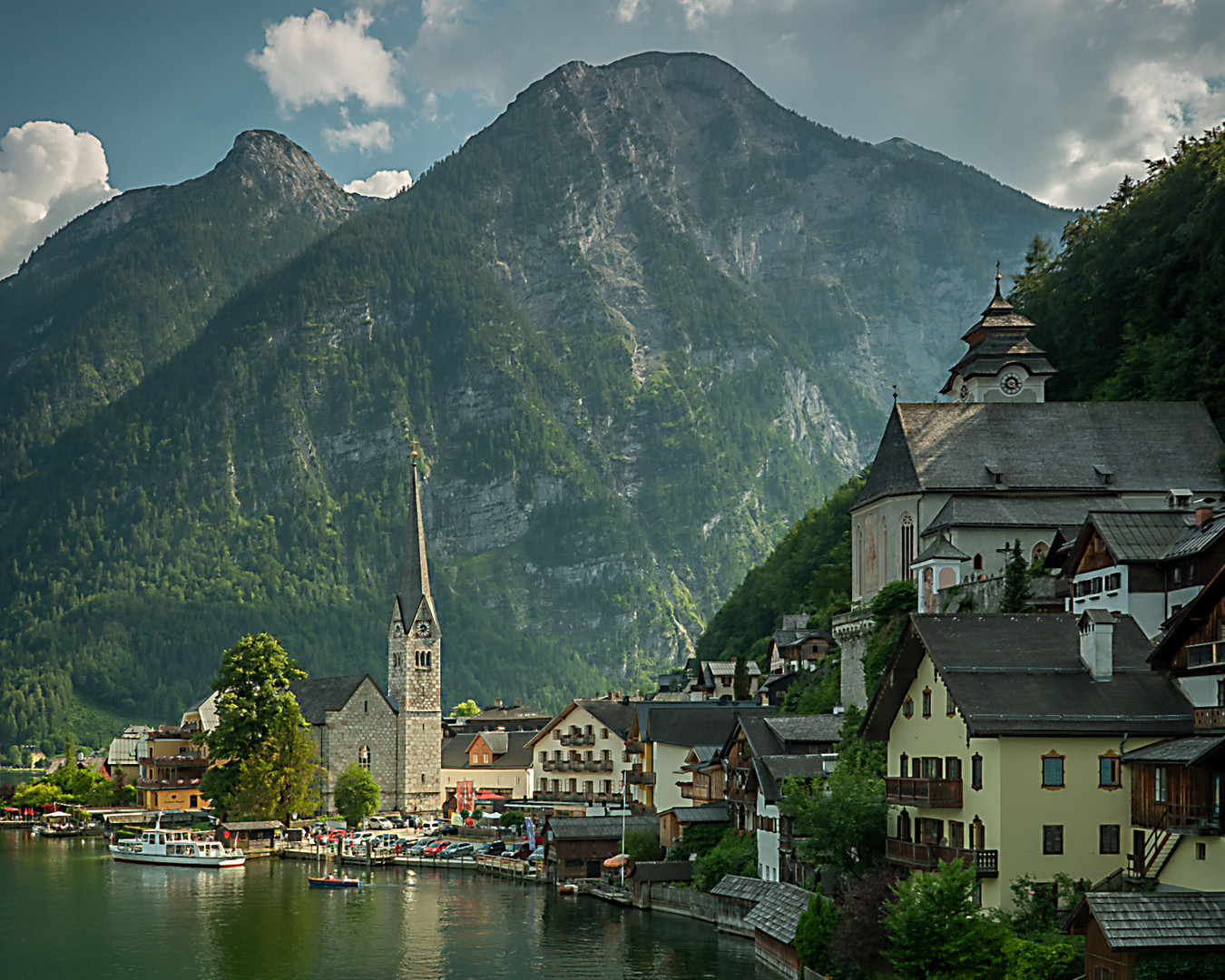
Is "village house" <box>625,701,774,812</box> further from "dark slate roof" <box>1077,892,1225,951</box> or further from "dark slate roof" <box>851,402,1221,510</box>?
"dark slate roof" <box>1077,892,1225,951</box>

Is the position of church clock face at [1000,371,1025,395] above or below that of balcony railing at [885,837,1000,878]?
above

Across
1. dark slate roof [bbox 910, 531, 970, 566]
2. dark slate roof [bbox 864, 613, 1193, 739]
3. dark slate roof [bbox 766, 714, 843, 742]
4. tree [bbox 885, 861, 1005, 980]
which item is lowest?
tree [bbox 885, 861, 1005, 980]

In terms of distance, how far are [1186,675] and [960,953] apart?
10214 millimetres

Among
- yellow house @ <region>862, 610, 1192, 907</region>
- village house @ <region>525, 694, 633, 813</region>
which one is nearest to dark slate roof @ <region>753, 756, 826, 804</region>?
yellow house @ <region>862, 610, 1192, 907</region>

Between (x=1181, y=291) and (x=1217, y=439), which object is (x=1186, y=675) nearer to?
(x=1217, y=439)

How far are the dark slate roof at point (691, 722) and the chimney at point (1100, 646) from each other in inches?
1562

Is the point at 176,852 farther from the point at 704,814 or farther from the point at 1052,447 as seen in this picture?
the point at 1052,447

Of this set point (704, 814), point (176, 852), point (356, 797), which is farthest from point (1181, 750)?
point (356, 797)

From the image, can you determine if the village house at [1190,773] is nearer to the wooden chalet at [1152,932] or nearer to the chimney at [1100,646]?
the chimney at [1100,646]

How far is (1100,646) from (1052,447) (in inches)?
1141

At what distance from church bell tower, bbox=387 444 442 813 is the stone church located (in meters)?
0.08

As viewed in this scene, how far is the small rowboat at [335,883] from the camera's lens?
268 feet

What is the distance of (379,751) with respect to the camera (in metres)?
130

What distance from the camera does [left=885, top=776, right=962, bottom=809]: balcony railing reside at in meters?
40.0
